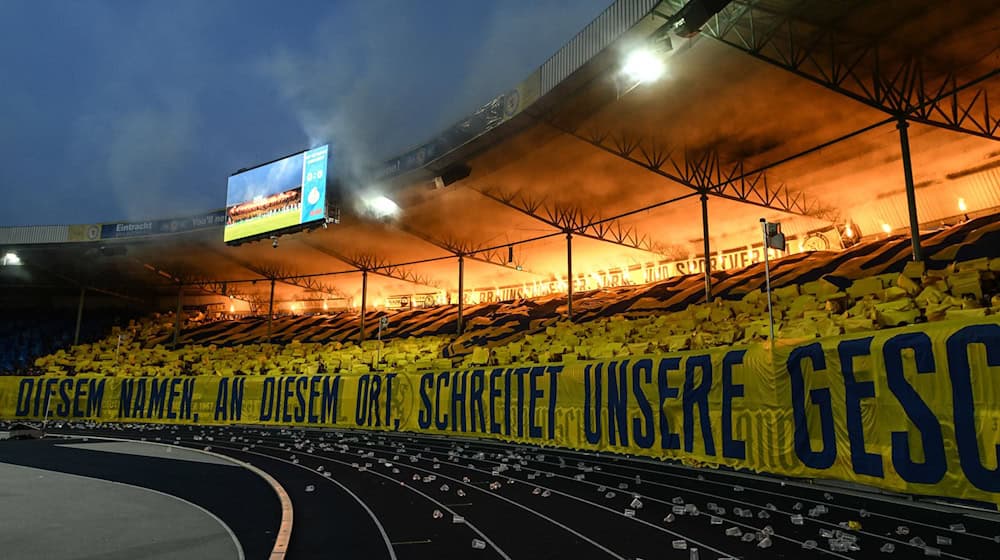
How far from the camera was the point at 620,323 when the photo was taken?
778 inches

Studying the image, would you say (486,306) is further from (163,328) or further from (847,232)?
(163,328)

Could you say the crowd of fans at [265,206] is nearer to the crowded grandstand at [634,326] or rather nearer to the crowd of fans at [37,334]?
the crowded grandstand at [634,326]

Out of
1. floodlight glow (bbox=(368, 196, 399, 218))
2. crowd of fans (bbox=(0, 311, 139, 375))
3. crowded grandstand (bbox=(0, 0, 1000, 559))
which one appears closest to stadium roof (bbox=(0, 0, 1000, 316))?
crowded grandstand (bbox=(0, 0, 1000, 559))

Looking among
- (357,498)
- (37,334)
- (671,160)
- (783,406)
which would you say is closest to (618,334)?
(671,160)

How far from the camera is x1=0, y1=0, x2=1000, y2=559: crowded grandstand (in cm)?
541

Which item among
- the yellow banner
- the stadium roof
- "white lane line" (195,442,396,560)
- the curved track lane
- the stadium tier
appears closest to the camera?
the curved track lane

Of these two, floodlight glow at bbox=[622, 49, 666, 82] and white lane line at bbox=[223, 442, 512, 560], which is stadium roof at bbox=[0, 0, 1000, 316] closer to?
floodlight glow at bbox=[622, 49, 666, 82]

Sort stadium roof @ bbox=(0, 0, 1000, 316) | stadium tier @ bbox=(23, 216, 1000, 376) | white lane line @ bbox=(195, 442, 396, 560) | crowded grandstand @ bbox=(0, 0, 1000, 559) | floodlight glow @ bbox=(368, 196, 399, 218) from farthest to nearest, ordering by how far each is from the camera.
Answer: floodlight glow @ bbox=(368, 196, 399, 218) < stadium roof @ bbox=(0, 0, 1000, 316) < stadium tier @ bbox=(23, 216, 1000, 376) < crowded grandstand @ bbox=(0, 0, 1000, 559) < white lane line @ bbox=(195, 442, 396, 560)

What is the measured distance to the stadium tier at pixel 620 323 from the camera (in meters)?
11.0

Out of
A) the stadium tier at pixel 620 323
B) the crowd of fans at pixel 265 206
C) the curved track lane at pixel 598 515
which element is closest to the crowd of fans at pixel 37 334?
the stadium tier at pixel 620 323

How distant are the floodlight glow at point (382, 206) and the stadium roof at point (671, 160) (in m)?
0.48

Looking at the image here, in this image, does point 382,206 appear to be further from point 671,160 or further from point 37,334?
point 37,334

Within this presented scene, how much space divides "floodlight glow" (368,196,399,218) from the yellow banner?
882 centimetres

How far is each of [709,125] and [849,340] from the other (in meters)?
10.9
